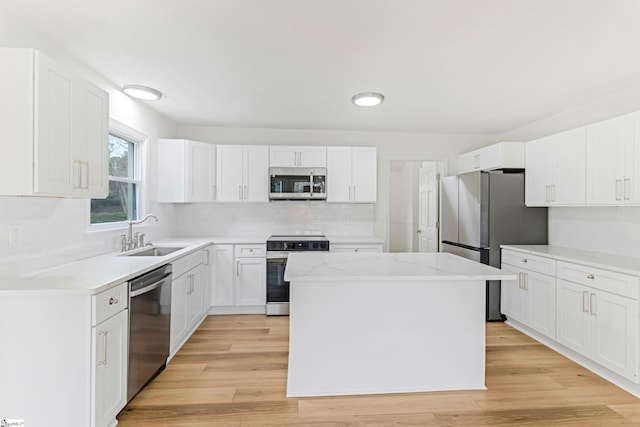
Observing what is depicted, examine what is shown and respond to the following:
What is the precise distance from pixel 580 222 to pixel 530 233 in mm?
478

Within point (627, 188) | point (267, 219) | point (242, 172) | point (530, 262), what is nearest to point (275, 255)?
point (267, 219)

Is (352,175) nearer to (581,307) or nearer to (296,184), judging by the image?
(296,184)

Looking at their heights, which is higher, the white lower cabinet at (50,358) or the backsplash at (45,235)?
the backsplash at (45,235)

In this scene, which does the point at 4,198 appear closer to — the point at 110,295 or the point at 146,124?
the point at 110,295

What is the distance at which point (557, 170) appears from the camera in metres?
3.29

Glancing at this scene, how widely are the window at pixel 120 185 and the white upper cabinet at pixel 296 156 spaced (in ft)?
5.25

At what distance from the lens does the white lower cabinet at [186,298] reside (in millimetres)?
2863

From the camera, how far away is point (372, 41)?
2.15 metres

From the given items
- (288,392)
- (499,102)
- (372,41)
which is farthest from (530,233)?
(288,392)

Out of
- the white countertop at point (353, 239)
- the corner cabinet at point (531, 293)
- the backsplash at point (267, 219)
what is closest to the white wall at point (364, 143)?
the backsplash at point (267, 219)

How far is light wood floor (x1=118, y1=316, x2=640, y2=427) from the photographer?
2.01 metres

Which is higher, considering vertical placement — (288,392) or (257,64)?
(257,64)

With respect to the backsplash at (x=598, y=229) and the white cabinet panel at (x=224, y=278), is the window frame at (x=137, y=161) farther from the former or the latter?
the backsplash at (x=598, y=229)

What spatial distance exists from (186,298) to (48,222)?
4.46 feet
